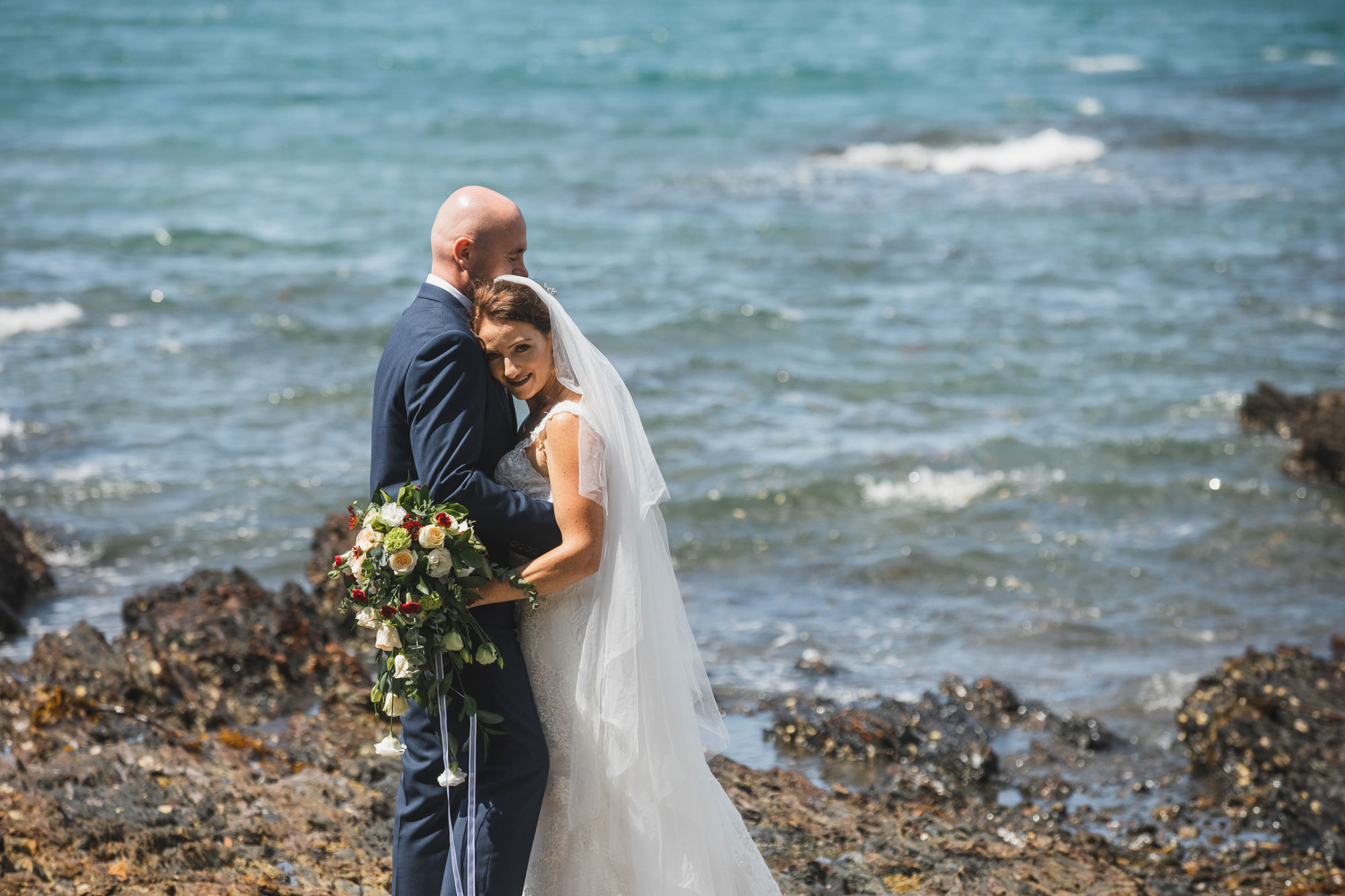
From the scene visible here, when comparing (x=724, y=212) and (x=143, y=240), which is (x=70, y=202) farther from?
(x=724, y=212)

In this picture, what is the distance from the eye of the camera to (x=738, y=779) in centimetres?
597

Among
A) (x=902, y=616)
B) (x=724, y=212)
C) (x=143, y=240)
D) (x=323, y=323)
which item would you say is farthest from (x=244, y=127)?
(x=902, y=616)

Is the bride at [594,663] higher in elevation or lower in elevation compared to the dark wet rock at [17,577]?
higher

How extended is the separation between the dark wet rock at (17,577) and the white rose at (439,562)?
5.54 metres

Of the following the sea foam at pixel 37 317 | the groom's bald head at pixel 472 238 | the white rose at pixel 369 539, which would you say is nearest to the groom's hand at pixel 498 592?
the white rose at pixel 369 539

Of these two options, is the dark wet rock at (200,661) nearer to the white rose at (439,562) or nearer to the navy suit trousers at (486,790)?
the navy suit trousers at (486,790)

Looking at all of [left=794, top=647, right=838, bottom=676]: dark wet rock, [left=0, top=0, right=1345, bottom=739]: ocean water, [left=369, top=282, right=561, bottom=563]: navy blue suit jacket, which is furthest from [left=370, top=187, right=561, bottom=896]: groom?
[left=794, top=647, right=838, bottom=676]: dark wet rock

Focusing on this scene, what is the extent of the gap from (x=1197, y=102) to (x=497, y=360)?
107 ft

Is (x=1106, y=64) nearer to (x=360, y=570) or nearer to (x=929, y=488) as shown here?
(x=929, y=488)

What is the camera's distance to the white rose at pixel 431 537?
3523 mm

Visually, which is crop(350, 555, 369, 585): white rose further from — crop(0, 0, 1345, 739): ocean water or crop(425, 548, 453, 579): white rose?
crop(0, 0, 1345, 739): ocean water

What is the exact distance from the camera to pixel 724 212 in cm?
2197

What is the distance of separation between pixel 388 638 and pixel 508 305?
41.6 inches

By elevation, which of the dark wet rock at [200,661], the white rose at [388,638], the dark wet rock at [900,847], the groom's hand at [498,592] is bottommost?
the dark wet rock at [900,847]
